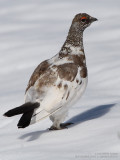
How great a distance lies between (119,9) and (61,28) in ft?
5.23

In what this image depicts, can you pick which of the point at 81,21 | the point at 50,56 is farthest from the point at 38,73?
the point at 50,56

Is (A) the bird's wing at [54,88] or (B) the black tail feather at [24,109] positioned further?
(A) the bird's wing at [54,88]

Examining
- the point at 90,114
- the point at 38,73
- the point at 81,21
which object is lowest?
the point at 90,114

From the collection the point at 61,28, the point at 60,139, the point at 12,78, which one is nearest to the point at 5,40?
the point at 61,28

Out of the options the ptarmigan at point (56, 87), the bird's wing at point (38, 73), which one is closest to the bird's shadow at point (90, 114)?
the ptarmigan at point (56, 87)

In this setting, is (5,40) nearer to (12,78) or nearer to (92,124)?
(12,78)

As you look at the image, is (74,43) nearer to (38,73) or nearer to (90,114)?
(38,73)

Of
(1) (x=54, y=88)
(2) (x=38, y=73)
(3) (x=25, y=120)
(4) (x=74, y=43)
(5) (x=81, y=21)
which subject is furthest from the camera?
(5) (x=81, y=21)

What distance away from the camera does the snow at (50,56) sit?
501 cm

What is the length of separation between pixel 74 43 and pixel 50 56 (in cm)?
366

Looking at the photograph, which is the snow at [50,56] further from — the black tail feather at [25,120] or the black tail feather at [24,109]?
the black tail feather at [24,109]

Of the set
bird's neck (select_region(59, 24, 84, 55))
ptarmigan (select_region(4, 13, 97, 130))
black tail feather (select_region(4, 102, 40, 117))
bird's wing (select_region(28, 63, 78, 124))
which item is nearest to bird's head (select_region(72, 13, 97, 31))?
bird's neck (select_region(59, 24, 84, 55))

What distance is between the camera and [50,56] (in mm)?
9891

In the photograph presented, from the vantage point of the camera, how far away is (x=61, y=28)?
11586 millimetres
